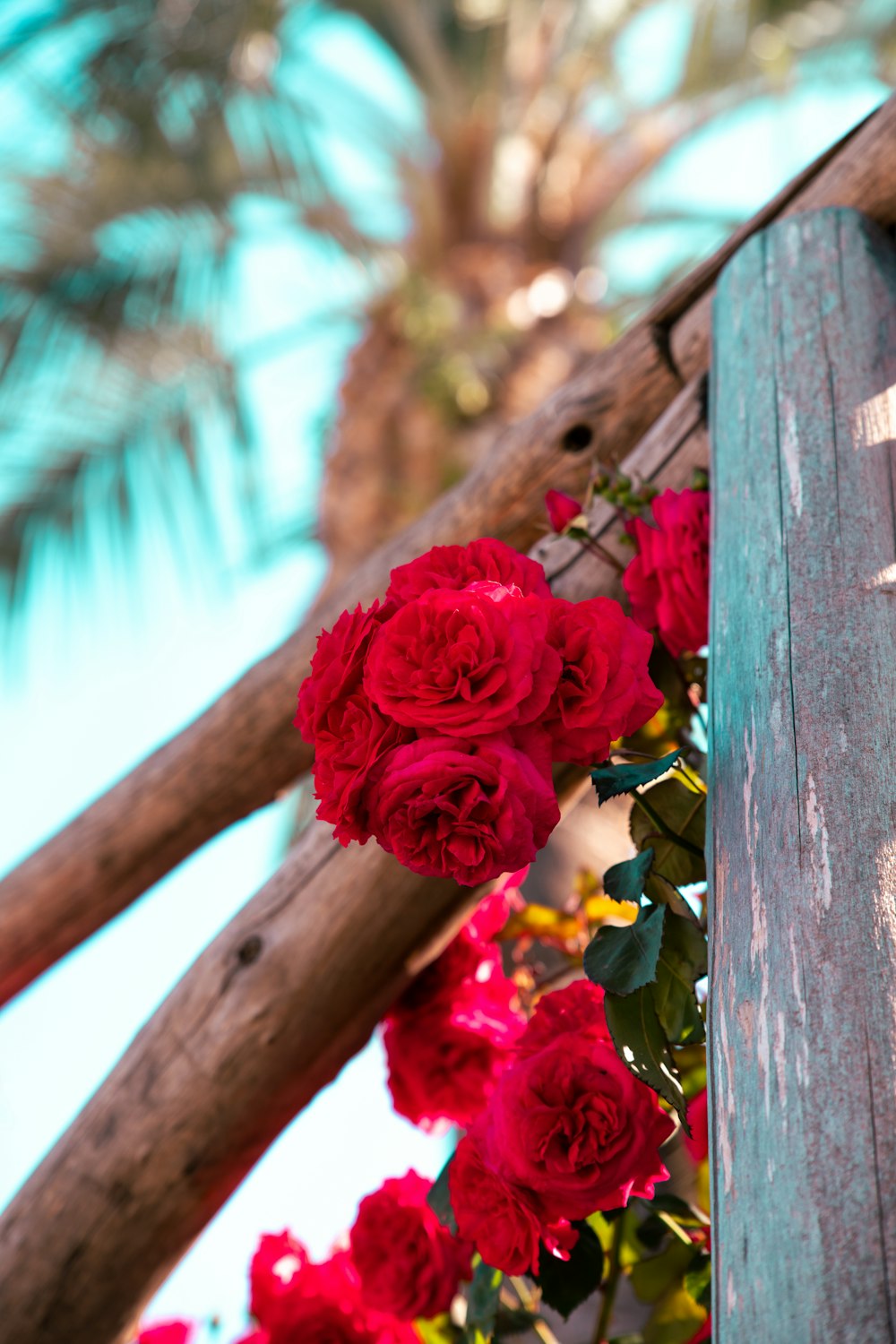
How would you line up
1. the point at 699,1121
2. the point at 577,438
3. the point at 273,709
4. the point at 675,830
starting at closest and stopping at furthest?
1. the point at 675,830
2. the point at 699,1121
3. the point at 577,438
4. the point at 273,709

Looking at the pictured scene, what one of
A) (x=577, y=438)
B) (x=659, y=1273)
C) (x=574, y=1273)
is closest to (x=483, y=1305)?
(x=574, y=1273)

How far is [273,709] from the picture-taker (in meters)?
1.35

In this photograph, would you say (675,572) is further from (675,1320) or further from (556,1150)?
(675,1320)

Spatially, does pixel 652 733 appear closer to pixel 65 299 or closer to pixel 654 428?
pixel 654 428

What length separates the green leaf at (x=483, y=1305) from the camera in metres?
0.88

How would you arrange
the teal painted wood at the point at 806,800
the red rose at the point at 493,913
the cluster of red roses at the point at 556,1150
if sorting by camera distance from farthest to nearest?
the red rose at the point at 493,913
the cluster of red roses at the point at 556,1150
the teal painted wood at the point at 806,800

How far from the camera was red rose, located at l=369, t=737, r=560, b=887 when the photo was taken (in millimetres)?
604

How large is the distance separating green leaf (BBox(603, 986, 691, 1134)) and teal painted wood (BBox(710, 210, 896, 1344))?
9 centimetres

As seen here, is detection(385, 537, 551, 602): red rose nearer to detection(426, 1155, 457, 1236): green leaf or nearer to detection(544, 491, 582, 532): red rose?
detection(544, 491, 582, 532): red rose

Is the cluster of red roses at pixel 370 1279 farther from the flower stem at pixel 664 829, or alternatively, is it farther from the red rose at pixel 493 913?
the flower stem at pixel 664 829

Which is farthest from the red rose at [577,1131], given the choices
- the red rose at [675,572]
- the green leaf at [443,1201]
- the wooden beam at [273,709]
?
the wooden beam at [273,709]

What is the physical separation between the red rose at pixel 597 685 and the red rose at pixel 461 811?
0.06 metres

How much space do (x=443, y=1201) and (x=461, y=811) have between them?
42 centimetres

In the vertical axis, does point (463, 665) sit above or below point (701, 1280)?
above
